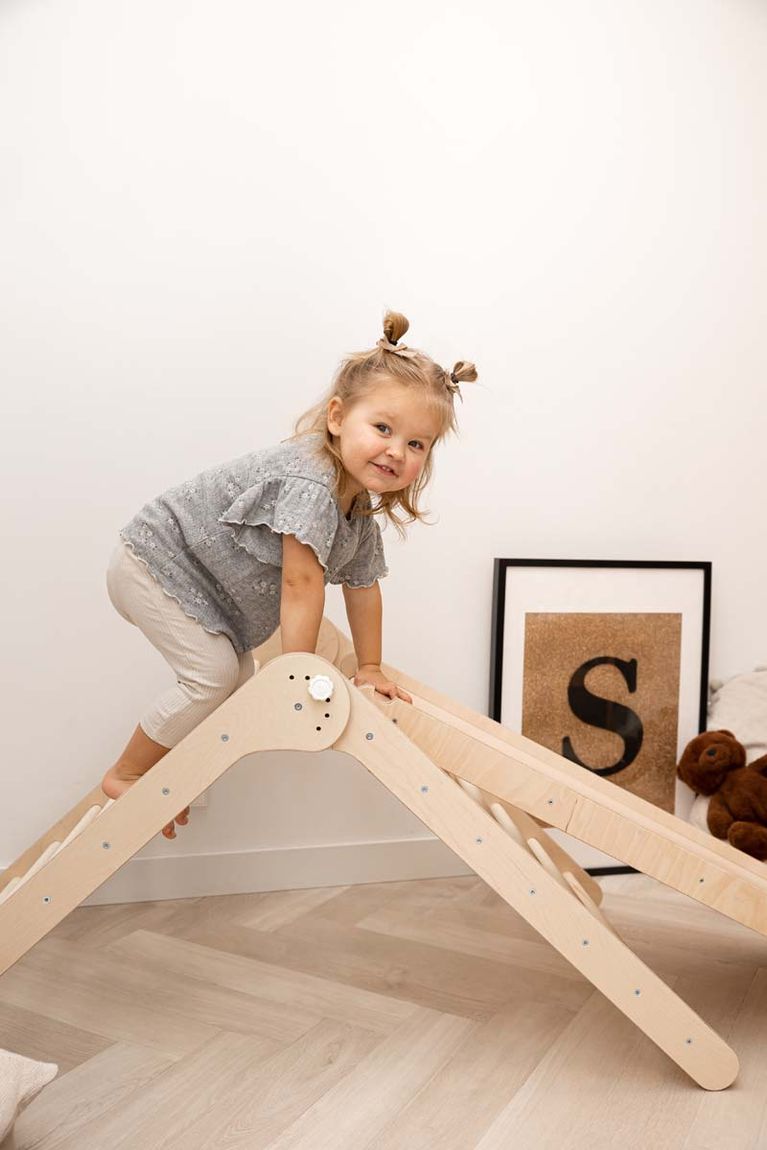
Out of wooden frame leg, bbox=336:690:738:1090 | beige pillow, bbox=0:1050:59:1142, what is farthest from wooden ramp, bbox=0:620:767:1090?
beige pillow, bbox=0:1050:59:1142

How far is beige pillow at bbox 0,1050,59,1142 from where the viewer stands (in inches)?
41.2

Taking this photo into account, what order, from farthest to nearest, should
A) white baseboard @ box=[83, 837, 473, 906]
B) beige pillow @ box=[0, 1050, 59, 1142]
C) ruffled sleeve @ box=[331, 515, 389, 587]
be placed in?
white baseboard @ box=[83, 837, 473, 906] → ruffled sleeve @ box=[331, 515, 389, 587] → beige pillow @ box=[0, 1050, 59, 1142]

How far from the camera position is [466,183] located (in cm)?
213

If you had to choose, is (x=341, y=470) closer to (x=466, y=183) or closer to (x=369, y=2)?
(x=466, y=183)

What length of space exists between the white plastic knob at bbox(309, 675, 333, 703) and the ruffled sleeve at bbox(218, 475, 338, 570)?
22 centimetres

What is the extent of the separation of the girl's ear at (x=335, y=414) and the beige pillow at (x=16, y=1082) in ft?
3.04

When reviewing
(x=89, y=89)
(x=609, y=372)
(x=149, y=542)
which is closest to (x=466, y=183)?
(x=609, y=372)

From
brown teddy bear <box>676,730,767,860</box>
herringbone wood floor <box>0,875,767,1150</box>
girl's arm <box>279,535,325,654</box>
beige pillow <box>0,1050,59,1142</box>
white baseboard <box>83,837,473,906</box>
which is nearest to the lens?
beige pillow <box>0,1050,59,1142</box>

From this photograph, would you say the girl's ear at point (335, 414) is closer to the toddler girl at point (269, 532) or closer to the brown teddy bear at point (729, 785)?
the toddler girl at point (269, 532)

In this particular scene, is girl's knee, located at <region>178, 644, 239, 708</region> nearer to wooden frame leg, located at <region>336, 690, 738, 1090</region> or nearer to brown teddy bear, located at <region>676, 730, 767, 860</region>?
wooden frame leg, located at <region>336, 690, 738, 1090</region>

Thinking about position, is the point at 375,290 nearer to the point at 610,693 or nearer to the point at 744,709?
the point at 610,693

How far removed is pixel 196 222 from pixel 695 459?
3.98 feet

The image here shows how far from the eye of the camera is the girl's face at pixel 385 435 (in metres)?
1.48

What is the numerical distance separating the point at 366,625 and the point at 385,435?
38 cm
